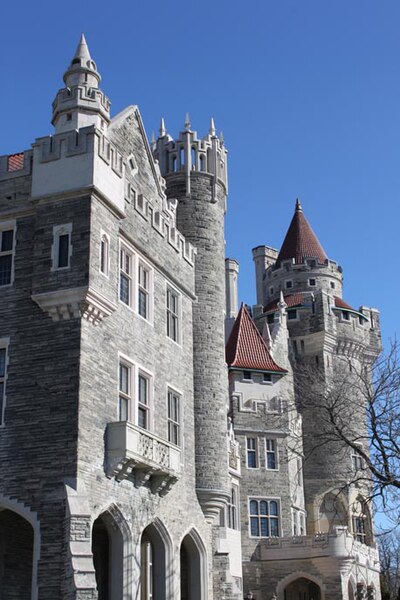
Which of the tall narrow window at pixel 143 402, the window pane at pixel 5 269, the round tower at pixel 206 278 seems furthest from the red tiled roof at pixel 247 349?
the window pane at pixel 5 269

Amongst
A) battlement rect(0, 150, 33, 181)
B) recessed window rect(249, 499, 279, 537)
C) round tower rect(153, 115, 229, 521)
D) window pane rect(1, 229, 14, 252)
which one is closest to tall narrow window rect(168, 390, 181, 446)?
round tower rect(153, 115, 229, 521)

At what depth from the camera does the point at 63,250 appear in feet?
69.9

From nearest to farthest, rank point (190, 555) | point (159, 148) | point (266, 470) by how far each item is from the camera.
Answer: point (190, 555) → point (159, 148) → point (266, 470)

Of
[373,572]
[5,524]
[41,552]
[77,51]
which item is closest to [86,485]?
[41,552]

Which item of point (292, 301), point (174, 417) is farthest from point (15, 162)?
point (292, 301)

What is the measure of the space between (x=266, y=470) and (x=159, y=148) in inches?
611

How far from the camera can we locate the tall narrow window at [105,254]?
21719mm

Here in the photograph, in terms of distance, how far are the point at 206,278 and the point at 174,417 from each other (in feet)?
20.1

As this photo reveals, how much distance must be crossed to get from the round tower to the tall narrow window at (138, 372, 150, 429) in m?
4.71

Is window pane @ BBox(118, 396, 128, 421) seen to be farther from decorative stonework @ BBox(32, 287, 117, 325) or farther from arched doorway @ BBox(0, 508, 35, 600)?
arched doorway @ BBox(0, 508, 35, 600)

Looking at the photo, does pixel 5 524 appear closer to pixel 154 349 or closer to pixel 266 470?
pixel 154 349

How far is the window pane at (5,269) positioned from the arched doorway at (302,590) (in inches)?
937

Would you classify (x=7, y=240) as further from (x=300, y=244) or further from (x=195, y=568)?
(x=300, y=244)

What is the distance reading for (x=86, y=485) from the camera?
19750mm
